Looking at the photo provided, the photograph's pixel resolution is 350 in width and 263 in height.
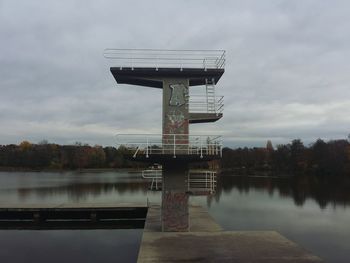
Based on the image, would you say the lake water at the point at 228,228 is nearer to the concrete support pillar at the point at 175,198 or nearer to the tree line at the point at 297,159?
the concrete support pillar at the point at 175,198

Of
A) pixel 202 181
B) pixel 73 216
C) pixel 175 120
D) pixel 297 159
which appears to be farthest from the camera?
pixel 297 159

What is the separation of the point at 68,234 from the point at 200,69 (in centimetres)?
1286

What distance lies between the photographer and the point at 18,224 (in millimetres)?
26875

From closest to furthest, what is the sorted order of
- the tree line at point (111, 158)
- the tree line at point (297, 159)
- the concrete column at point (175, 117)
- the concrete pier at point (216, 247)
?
1. the concrete pier at point (216, 247)
2. the concrete column at point (175, 117)
3. the tree line at point (297, 159)
4. the tree line at point (111, 158)

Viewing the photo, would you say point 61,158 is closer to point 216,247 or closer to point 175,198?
point 175,198

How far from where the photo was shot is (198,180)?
17953 mm

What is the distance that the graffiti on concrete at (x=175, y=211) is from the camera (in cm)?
1720

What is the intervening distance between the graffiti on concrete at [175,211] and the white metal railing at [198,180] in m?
0.59

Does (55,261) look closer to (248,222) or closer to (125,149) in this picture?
(125,149)

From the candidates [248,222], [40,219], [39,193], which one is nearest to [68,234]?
[40,219]

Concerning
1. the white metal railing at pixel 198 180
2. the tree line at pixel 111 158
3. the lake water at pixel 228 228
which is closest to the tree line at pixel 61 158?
the tree line at pixel 111 158

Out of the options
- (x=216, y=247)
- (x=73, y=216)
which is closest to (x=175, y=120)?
(x=216, y=247)

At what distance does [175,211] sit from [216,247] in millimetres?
3626

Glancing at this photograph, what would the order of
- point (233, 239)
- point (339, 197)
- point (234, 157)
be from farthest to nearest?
point (234, 157) < point (339, 197) < point (233, 239)
